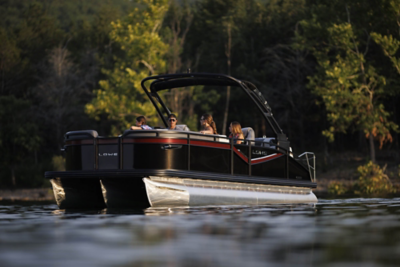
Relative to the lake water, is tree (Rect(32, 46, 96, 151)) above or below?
above

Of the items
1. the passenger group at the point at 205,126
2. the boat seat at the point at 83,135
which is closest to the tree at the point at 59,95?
the passenger group at the point at 205,126

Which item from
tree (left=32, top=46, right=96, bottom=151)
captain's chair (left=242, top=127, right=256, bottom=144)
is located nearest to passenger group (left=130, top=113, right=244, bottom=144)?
captain's chair (left=242, top=127, right=256, bottom=144)

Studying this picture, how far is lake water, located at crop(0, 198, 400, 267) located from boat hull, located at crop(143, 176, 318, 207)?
149cm

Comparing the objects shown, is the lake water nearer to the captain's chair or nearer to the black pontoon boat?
the black pontoon boat

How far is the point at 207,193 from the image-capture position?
13297 mm

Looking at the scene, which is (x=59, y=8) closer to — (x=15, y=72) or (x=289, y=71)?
(x=15, y=72)

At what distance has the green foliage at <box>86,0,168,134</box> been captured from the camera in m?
39.6

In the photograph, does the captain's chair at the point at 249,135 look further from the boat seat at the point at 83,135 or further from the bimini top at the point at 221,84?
the boat seat at the point at 83,135

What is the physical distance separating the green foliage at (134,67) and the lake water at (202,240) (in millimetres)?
28510

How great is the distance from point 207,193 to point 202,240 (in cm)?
584

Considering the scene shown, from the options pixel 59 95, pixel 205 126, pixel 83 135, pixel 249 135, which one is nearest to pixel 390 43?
pixel 249 135

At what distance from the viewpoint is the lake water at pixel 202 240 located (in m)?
6.12

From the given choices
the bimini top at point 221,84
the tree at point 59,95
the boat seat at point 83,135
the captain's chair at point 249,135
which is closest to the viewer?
the boat seat at point 83,135

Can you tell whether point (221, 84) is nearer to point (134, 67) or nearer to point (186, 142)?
point (186, 142)
